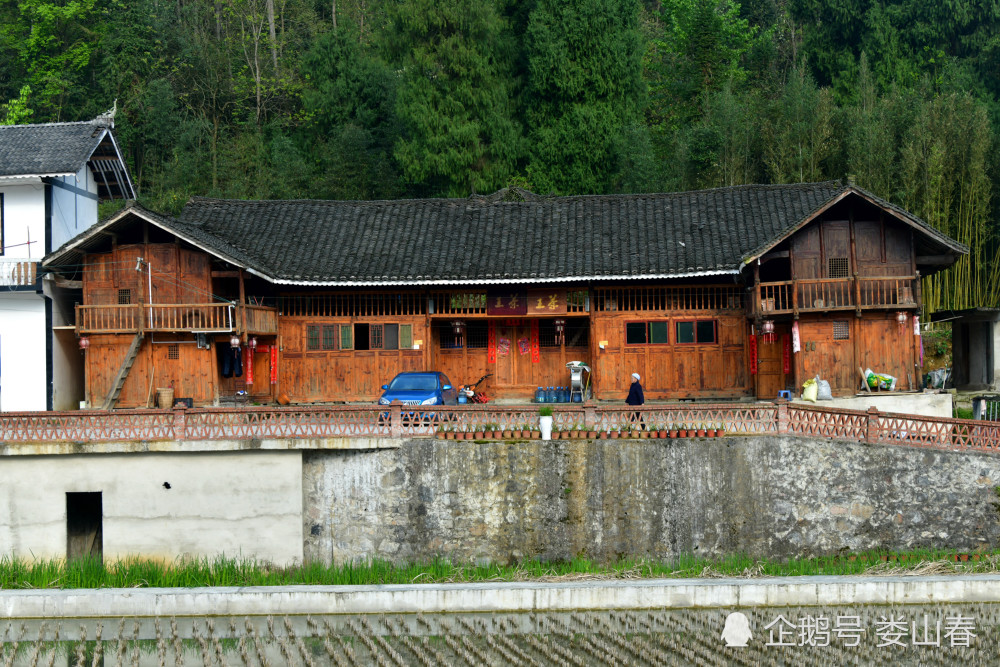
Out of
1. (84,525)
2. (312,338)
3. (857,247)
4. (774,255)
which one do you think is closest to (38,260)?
(312,338)

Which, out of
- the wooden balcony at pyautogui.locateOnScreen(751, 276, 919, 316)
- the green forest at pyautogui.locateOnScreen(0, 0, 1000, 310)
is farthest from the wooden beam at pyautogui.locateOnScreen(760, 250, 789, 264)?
the green forest at pyautogui.locateOnScreen(0, 0, 1000, 310)

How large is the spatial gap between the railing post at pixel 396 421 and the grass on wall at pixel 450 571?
248 cm

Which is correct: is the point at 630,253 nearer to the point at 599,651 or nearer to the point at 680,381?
the point at 680,381

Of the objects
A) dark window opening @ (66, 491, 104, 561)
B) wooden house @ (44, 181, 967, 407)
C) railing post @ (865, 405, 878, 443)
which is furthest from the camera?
wooden house @ (44, 181, 967, 407)

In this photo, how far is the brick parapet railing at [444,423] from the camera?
2028 cm

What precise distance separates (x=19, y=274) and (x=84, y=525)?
8020 mm

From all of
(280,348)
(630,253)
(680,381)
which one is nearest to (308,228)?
(280,348)

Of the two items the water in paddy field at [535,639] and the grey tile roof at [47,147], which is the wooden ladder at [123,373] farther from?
the water in paddy field at [535,639]

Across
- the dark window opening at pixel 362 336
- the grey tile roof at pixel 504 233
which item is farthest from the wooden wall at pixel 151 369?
the dark window opening at pixel 362 336

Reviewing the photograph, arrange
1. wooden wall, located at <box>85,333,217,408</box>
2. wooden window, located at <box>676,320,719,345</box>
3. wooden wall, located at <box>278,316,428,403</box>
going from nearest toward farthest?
wooden wall, located at <box>85,333,217,408</box>, wooden window, located at <box>676,320,719,345</box>, wooden wall, located at <box>278,316,428,403</box>

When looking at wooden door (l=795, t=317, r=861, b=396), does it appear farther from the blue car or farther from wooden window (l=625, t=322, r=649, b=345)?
the blue car

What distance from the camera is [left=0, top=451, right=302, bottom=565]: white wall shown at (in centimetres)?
2031

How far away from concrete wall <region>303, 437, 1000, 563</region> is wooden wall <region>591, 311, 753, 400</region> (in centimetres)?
665

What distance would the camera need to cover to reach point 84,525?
21500 millimetres
